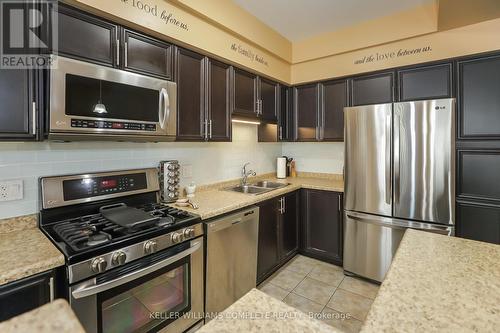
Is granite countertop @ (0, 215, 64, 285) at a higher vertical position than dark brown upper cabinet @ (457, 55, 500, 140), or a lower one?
lower

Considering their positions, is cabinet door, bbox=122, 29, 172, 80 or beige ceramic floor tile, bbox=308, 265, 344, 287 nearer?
cabinet door, bbox=122, 29, 172, 80

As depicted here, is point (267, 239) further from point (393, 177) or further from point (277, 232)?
point (393, 177)

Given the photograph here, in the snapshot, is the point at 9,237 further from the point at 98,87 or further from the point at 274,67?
the point at 274,67

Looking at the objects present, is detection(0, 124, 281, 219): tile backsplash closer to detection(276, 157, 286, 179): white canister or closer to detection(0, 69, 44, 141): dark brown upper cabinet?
detection(0, 69, 44, 141): dark brown upper cabinet

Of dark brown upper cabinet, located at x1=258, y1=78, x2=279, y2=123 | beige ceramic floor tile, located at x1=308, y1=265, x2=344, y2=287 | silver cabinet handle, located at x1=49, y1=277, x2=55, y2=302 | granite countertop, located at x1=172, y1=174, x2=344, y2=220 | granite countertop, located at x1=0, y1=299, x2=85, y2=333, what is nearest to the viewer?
granite countertop, located at x1=0, y1=299, x2=85, y2=333

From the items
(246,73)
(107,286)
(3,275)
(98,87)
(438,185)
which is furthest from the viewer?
(246,73)

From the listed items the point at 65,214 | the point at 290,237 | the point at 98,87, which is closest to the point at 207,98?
the point at 98,87

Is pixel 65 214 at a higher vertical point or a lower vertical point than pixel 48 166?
lower

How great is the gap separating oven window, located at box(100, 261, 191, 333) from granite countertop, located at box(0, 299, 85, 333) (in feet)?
2.33

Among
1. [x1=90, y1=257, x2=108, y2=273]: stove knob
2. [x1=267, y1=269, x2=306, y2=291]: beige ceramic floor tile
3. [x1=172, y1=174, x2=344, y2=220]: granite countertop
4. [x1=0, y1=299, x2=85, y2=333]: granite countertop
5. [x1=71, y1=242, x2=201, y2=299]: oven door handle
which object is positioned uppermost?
[x1=172, y1=174, x2=344, y2=220]: granite countertop

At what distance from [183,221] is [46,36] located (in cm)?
129

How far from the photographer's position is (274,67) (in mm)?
3055

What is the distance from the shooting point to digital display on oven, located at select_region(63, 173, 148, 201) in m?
1.62

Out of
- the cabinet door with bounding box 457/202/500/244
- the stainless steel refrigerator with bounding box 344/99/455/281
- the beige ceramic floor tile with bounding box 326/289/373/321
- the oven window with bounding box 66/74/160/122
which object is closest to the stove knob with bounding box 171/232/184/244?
the oven window with bounding box 66/74/160/122
